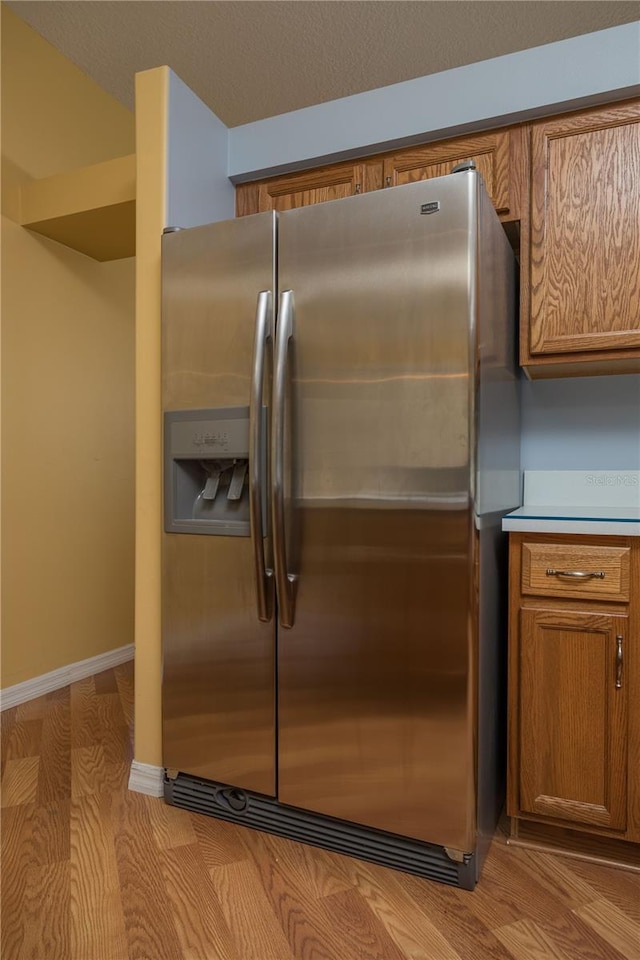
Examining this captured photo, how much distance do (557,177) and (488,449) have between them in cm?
95

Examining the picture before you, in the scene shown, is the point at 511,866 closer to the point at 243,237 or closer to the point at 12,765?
the point at 12,765

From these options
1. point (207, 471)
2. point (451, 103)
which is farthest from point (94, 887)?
point (451, 103)

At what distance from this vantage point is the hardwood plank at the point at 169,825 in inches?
69.9

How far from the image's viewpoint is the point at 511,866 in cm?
166

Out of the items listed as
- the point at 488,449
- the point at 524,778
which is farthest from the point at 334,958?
the point at 488,449

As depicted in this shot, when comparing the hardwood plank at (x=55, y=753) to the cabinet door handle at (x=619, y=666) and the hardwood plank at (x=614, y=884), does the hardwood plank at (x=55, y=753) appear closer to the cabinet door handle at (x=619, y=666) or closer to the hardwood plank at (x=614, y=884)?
the hardwood plank at (x=614, y=884)

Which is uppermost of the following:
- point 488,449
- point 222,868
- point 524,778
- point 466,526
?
point 488,449

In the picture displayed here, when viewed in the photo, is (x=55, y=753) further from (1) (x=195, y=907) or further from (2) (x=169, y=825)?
(1) (x=195, y=907)

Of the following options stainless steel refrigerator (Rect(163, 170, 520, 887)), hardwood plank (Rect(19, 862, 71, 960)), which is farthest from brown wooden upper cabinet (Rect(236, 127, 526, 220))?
hardwood plank (Rect(19, 862, 71, 960))

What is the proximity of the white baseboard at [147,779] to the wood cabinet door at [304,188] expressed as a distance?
1.99 meters

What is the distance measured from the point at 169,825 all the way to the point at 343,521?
1.07m

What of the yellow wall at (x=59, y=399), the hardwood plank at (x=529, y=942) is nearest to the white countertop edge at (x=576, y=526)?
the hardwood plank at (x=529, y=942)

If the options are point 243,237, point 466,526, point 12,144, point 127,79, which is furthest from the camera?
point 127,79

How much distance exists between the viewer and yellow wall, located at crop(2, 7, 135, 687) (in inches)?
111
